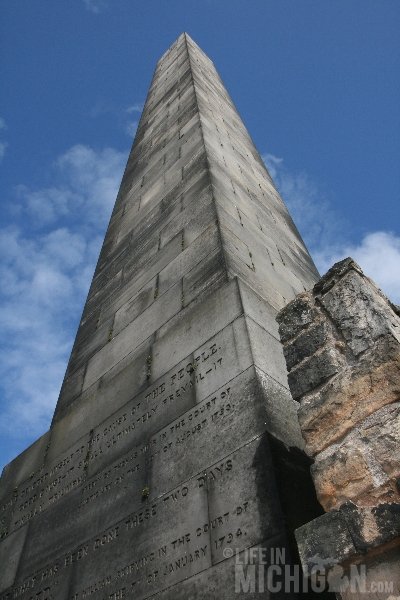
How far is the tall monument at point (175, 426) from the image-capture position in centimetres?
340

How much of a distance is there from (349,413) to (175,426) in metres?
1.73

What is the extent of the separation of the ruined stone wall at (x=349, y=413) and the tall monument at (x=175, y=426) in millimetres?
432

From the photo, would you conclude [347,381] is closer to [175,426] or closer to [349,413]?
[349,413]

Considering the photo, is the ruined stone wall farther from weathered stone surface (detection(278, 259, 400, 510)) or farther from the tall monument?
the tall monument

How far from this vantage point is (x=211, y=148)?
8633mm

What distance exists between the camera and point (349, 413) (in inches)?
118

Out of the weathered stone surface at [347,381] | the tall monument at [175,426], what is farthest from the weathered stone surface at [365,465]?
the tall monument at [175,426]

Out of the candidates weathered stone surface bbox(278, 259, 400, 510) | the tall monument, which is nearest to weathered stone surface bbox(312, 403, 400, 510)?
weathered stone surface bbox(278, 259, 400, 510)

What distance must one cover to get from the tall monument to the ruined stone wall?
0.43m

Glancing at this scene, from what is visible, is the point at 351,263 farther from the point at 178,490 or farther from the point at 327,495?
the point at 178,490

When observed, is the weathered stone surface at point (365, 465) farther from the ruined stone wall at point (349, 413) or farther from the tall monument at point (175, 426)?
the tall monument at point (175, 426)

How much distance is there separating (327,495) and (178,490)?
1413 mm

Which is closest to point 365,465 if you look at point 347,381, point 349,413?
point 349,413

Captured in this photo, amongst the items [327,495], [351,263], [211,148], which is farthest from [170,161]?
[327,495]
